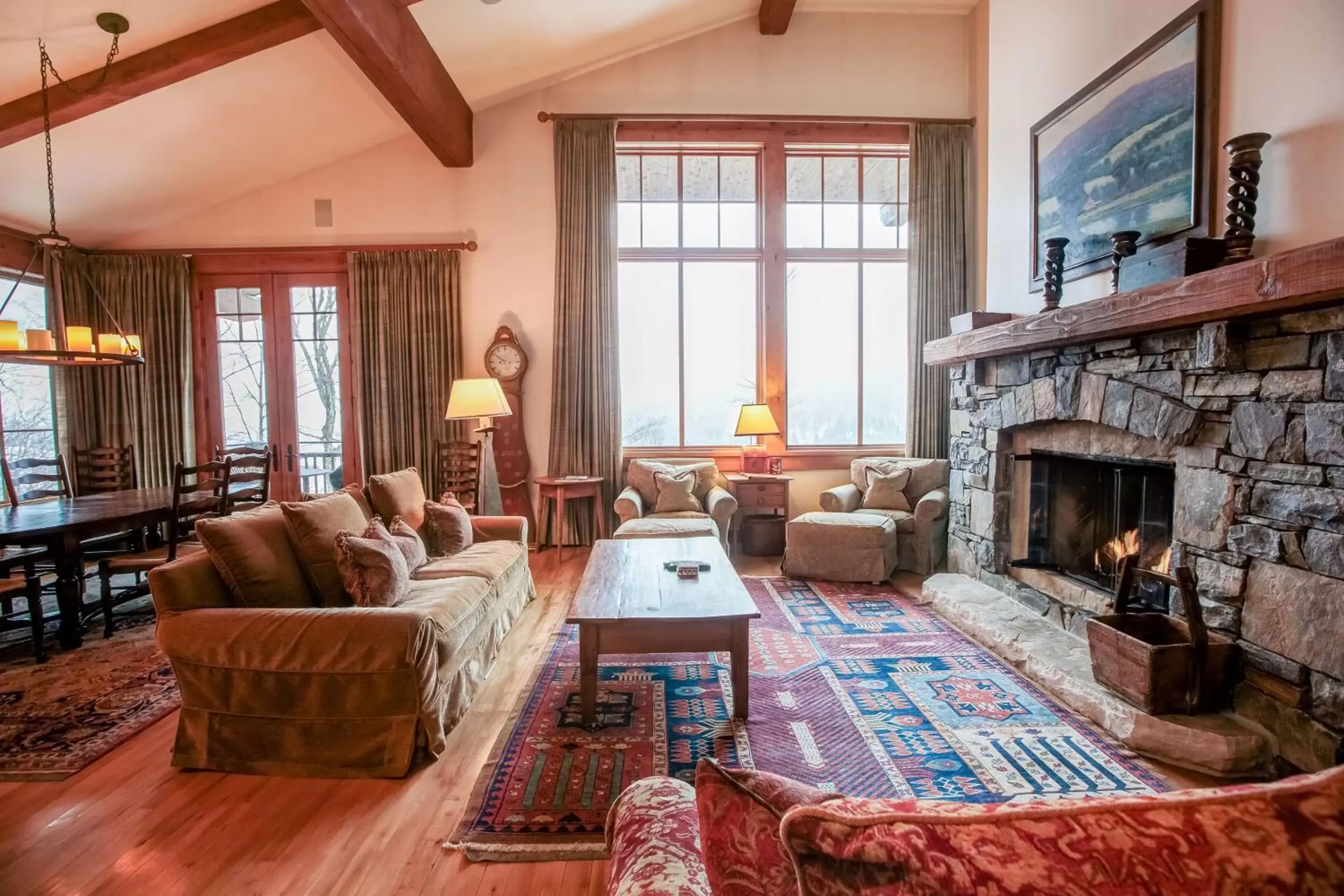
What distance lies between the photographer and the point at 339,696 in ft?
7.01

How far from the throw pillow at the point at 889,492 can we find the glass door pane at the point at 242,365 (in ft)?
17.2

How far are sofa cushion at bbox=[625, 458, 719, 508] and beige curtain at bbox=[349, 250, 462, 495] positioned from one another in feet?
5.39

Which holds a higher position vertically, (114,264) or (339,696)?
(114,264)

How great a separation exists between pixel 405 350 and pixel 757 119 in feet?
11.9

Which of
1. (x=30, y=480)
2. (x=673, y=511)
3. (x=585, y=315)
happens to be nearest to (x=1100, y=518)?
(x=673, y=511)

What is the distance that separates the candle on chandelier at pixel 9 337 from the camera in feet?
9.49

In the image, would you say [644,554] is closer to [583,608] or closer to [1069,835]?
[583,608]

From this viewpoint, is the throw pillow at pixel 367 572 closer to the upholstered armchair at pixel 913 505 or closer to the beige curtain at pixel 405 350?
the beige curtain at pixel 405 350

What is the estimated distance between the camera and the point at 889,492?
15.8 feet


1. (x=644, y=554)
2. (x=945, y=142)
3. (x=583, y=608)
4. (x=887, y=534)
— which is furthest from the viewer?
(x=945, y=142)

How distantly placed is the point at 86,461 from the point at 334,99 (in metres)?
3.42

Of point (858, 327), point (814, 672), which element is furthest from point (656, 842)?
point (858, 327)

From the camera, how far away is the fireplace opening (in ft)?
9.24

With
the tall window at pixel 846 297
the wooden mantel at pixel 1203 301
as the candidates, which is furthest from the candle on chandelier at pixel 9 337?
the tall window at pixel 846 297
